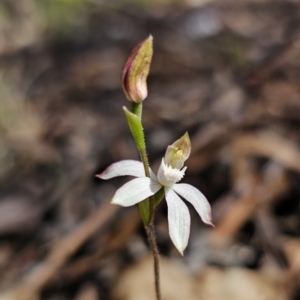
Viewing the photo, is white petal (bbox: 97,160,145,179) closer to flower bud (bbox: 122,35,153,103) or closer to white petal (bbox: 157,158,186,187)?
white petal (bbox: 157,158,186,187)

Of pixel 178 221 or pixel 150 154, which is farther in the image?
pixel 150 154

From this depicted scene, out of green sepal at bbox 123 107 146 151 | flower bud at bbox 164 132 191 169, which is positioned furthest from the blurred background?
green sepal at bbox 123 107 146 151

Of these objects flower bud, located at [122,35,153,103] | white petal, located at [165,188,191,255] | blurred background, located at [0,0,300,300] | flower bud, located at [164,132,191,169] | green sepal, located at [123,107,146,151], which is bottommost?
blurred background, located at [0,0,300,300]

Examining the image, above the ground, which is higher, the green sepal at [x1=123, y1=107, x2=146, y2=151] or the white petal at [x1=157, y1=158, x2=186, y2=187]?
the green sepal at [x1=123, y1=107, x2=146, y2=151]

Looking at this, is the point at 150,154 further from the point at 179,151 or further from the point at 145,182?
the point at 145,182

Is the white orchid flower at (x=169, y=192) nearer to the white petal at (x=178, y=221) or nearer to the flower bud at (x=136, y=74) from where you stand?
the white petal at (x=178, y=221)

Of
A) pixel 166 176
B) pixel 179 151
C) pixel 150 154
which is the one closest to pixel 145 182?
pixel 166 176

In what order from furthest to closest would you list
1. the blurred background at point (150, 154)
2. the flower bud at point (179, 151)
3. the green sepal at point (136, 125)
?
the blurred background at point (150, 154) < the flower bud at point (179, 151) < the green sepal at point (136, 125)

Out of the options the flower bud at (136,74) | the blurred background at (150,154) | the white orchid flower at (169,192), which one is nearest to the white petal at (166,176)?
the white orchid flower at (169,192)
